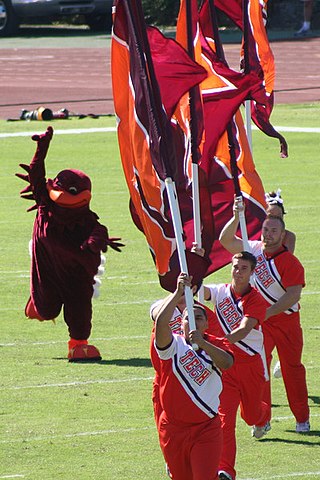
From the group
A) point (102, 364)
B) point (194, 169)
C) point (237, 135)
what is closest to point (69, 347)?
point (102, 364)

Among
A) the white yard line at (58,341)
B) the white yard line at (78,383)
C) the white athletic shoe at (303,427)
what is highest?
the white athletic shoe at (303,427)

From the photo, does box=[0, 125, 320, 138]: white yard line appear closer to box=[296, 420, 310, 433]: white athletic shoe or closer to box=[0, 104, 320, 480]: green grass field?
box=[0, 104, 320, 480]: green grass field

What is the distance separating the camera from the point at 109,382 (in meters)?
11.6

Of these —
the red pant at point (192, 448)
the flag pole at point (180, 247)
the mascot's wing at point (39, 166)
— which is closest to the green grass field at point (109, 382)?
the red pant at point (192, 448)

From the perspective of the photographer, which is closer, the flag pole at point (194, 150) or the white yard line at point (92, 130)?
the flag pole at point (194, 150)

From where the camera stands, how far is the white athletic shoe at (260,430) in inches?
385

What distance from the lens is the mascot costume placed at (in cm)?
1238

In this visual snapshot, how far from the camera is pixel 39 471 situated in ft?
29.9

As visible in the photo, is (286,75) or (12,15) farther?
(12,15)

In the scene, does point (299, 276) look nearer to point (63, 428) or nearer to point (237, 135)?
point (237, 135)

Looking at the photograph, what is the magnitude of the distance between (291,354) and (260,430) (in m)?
0.63

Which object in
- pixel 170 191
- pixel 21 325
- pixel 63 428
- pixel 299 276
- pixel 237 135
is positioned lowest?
pixel 21 325

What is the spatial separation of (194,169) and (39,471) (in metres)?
2.30

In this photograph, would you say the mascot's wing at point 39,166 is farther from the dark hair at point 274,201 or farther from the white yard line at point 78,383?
the dark hair at point 274,201
